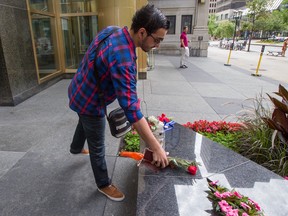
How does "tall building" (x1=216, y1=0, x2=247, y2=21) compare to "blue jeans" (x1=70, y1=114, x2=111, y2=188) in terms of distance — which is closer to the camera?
"blue jeans" (x1=70, y1=114, x2=111, y2=188)

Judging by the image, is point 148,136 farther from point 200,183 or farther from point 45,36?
point 45,36

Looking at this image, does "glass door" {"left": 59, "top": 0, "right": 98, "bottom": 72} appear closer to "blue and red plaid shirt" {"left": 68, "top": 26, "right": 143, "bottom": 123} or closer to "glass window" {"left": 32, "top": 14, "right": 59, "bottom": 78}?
"glass window" {"left": 32, "top": 14, "right": 59, "bottom": 78}

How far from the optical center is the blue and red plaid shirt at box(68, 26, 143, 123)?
1.63 meters

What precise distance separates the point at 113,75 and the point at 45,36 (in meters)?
6.45

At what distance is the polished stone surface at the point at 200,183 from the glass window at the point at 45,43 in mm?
5412

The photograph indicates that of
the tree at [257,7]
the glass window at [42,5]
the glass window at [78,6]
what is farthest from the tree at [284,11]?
the glass window at [42,5]

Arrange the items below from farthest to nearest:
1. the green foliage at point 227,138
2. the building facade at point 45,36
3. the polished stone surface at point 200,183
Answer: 1. the building facade at point 45,36
2. the green foliage at point 227,138
3. the polished stone surface at point 200,183

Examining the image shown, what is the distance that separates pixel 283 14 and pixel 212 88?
46.0 metres

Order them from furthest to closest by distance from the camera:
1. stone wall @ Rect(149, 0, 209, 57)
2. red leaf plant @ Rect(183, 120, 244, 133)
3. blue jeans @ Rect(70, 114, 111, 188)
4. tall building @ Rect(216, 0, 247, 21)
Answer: tall building @ Rect(216, 0, 247, 21)
stone wall @ Rect(149, 0, 209, 57)
red leaf plant @ Rect(183, 120, 244, 133)
blue jeans @ Rect(70, 114, 111, 188)

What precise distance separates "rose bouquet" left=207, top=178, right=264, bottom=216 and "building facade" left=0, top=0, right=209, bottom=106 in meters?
4.96

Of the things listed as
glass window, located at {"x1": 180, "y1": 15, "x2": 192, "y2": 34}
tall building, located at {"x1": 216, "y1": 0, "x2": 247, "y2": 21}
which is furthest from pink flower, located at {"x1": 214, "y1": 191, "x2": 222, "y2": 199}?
tall building, located at {"x1": 216, "y1": 0, "x2": 247, "y2": 21}

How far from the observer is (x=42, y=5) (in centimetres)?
684

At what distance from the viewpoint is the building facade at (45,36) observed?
502 cm

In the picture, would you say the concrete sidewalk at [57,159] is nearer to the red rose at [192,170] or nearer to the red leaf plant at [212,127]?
the red leaf plant at [212,127]
